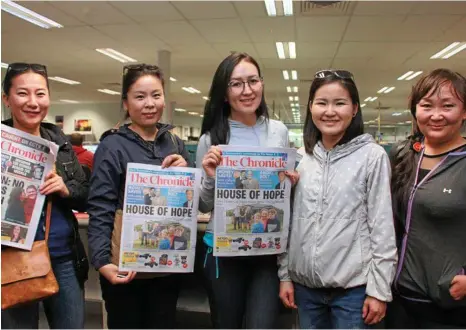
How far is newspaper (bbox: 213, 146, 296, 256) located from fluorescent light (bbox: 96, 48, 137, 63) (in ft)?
24.8

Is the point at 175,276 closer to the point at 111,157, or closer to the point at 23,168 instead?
the point at 111,157

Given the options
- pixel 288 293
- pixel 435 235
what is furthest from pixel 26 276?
pixel 435 235

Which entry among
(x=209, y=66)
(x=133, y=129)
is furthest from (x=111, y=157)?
(x=209, y=66)

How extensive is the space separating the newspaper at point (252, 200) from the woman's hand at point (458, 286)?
0.61m

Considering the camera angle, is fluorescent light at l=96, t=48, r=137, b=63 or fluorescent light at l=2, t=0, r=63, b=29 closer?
fluorescent light at l=2, t=0, r=63, b=29

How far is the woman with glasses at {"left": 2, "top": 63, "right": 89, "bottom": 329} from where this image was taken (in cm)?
157

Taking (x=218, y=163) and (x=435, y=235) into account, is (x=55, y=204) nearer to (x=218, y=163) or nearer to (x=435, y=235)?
(x=218, y=163)

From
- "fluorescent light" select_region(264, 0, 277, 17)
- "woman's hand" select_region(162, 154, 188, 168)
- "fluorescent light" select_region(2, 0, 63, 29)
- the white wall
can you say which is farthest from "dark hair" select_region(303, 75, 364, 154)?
the white wall

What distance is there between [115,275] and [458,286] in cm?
125

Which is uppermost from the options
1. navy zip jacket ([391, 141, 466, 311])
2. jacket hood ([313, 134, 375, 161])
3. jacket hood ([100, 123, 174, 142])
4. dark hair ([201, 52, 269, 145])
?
dark hair ([201, 52, 269, 145])

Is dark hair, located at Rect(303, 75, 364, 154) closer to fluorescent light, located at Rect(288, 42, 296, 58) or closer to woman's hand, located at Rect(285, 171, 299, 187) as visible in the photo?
woman's hand, located at Rect(285, 171, 299, 187)

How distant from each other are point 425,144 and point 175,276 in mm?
1179

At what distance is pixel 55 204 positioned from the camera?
1.64 metres

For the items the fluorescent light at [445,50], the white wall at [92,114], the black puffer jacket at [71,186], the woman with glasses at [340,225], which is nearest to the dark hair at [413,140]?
the woman with glasses at [340,225]
